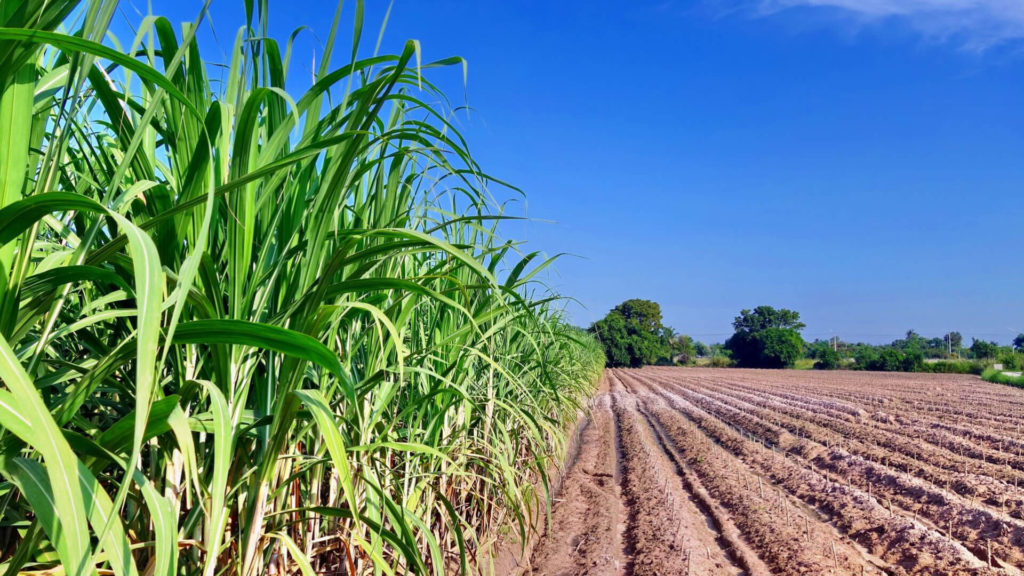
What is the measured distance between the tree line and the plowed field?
86.9 feet

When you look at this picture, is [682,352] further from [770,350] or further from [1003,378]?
[1003,378]

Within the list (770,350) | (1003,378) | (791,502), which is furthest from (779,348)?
(791,502)

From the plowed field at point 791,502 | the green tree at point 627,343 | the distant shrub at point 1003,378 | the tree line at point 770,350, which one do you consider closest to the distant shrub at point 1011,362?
the tree line at point 770,350

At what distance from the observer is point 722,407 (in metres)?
13.9

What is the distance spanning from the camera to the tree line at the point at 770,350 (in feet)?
143

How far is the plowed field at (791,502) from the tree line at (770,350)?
26.5 metres

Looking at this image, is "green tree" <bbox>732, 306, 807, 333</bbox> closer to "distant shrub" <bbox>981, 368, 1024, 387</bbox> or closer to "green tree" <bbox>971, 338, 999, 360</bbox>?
"green tree" <bbox>971, 338, 999, 360</bbox>

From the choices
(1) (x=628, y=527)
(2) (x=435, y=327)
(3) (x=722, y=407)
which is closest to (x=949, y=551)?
(1) (x=628, y=527)

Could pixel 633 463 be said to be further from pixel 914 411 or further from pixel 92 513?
pixel 914 411

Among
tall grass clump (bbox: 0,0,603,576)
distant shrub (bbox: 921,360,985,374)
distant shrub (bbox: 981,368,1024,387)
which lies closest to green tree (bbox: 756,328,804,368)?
distant shrub (bbox: 921,360,985,374)

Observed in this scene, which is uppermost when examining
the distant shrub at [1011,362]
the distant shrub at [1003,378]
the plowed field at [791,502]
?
the distant shrub at [1011,362]

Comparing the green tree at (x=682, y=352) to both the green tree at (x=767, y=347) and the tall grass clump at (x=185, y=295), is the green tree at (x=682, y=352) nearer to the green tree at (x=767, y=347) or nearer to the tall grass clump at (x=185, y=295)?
the green tree at (x=767, y=347)

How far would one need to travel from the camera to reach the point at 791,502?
18.4ft

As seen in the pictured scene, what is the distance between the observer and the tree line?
43562mm
